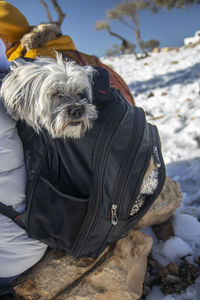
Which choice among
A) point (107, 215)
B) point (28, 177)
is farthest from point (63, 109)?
point (107, 215)

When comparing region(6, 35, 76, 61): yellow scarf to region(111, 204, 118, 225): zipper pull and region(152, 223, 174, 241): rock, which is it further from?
region(152, 223, 174, 241): rock

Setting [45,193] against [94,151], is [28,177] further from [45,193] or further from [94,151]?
[94,151]

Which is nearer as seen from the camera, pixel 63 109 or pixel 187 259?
pixel 63 109

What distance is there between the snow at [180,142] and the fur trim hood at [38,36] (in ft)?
6.13

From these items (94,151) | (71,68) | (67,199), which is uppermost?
(71,68)

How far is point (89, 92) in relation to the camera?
1249 millimetres

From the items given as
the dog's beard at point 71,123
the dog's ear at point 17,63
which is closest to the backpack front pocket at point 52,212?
the dog's beard at point 71,123

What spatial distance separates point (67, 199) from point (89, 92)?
1.96 feet

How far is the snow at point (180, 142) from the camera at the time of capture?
1.82 m

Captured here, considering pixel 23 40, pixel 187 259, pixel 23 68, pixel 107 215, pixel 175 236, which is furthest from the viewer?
pixel 23 40

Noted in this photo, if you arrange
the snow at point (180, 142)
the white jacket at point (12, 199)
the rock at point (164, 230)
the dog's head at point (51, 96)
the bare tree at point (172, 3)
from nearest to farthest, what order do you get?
the dog's head at point (51, 96) → the white jacket at point (12, 199) → the snow at point (180, 142) → the rock at point (164, 230) → the bare tree at point (172, 3)

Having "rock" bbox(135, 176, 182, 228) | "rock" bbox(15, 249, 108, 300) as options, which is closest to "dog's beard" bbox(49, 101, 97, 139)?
"rock" bbox(15, 249, 108, 300)

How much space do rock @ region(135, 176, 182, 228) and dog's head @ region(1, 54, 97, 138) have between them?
1047 millimetres

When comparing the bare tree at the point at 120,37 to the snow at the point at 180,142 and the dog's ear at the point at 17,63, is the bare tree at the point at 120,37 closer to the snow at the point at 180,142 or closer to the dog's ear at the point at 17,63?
the snow at the point at 180,142
